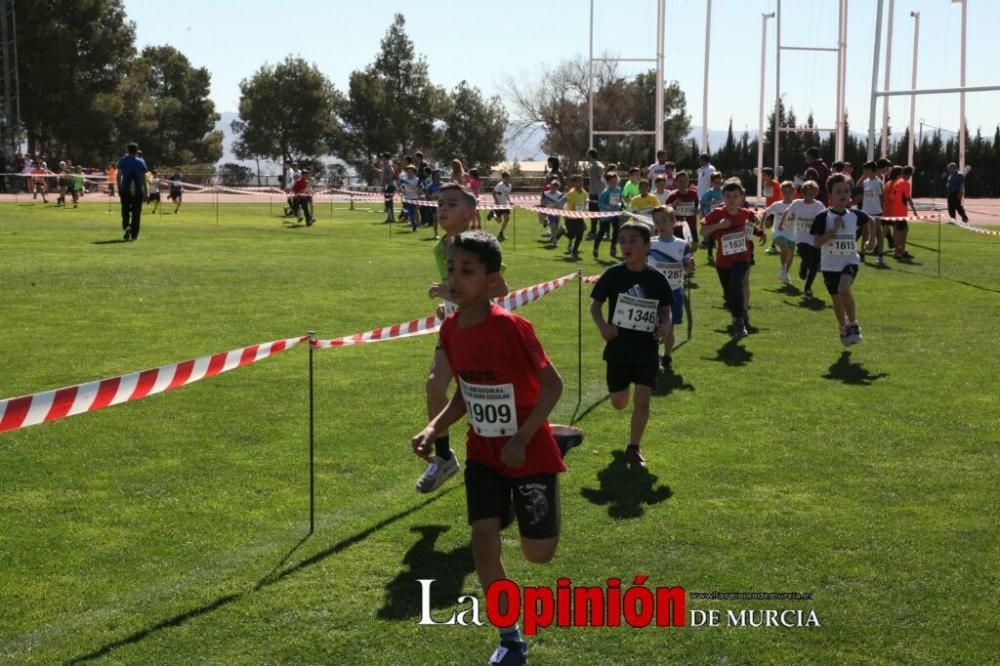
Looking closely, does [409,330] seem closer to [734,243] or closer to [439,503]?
[439,503]

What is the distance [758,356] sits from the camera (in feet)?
43.5

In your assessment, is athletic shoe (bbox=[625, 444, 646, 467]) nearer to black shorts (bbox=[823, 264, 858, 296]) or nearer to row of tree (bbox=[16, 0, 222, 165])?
black shorts (bbox=[823, 264, 858, 296])

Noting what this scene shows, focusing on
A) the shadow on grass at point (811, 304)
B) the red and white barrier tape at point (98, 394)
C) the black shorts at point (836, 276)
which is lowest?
the shadow on grass at point (811, 304)

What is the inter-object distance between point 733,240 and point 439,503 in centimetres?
798

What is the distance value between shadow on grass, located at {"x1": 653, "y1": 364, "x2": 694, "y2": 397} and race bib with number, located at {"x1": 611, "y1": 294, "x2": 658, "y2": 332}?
2.55m

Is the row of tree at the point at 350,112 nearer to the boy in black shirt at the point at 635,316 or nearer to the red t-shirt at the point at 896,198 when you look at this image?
the red t-shirt at the point at 896,198

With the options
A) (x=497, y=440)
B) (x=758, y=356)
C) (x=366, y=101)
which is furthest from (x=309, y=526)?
(x=366, y=101)

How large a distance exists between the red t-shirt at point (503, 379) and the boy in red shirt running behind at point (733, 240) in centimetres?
932

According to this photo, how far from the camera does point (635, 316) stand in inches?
336

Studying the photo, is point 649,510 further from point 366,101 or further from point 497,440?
point 366,101

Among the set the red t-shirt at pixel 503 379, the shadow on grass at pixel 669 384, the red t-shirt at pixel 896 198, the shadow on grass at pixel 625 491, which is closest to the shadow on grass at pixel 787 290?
the red t-shirt at pixel 896 198

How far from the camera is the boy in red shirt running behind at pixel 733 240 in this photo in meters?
14.1

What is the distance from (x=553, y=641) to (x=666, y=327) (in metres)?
3.71

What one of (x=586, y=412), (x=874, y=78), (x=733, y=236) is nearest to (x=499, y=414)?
(x=586, y=412)
